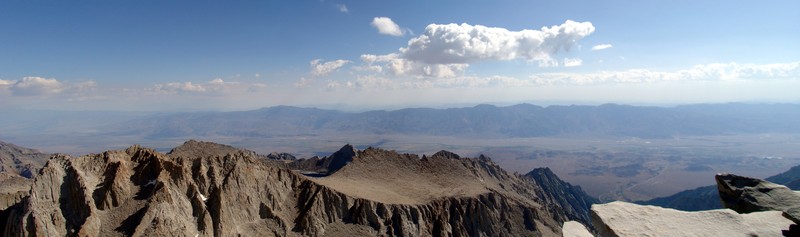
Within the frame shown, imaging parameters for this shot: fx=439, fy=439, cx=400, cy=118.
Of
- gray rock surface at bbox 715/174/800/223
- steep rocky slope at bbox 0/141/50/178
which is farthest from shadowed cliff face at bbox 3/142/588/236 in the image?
steep rocky slope at bbox 0/141/50/178

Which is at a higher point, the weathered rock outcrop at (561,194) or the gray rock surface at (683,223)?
the gray rock surface at (683,223)

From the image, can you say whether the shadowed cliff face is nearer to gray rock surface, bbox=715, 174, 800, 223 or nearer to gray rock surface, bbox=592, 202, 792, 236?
gray rock surface, bbox=592, 202, 792, 236

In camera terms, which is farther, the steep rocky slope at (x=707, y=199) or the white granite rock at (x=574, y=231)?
the steep rocky slope at (x=707, y=199)

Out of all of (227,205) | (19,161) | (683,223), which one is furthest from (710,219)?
(19,161)

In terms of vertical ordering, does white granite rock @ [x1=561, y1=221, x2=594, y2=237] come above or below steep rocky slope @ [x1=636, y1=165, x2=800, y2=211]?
above

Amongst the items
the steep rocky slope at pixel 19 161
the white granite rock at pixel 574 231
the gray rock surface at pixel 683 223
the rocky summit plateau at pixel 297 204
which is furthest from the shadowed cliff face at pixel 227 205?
the steep rocky slope at pixel 19 161

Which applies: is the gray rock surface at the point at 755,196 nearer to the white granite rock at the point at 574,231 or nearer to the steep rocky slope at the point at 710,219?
the steep rocky slope at the point at 710,219
